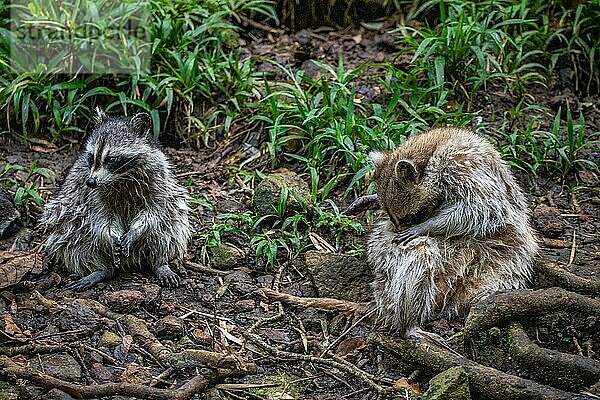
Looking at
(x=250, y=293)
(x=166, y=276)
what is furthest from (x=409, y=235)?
(x=166, y=276)

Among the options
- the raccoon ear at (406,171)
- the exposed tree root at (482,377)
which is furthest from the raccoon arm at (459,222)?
the exposed tree root at (482,377)

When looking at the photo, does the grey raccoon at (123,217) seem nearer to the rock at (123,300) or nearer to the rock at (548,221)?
the rock at (123,300)

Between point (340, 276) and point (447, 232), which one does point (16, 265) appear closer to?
point (340, 276)

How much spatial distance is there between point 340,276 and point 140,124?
2.07m

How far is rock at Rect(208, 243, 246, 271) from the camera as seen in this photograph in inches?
269

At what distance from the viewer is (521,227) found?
19.4ft

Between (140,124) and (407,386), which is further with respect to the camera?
(140,124)

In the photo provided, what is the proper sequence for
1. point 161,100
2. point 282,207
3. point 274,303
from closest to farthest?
1. point 274,303
2. point 282,207
3. point 161,100

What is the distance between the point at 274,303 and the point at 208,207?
58.9 inches

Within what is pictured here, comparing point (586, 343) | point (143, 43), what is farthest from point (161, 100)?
point (586, 343)

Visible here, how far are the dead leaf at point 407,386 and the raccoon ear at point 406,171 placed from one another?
4.51 feet

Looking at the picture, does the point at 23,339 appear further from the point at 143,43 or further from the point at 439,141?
the point at 143,43

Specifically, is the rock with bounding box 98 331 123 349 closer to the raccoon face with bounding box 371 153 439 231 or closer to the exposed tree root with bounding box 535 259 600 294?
the raccoon face with bounding box 371 153 439 231

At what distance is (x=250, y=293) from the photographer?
21.3 feet
